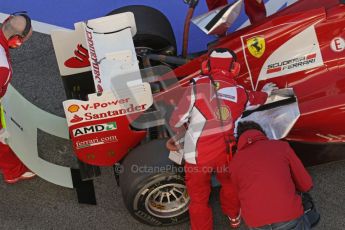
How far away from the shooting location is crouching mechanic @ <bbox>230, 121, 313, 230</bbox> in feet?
9.20

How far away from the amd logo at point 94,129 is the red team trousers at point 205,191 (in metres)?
0.61

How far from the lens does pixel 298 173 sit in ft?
9.68

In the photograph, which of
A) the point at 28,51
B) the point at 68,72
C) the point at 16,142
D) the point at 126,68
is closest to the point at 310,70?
the point at 126,68

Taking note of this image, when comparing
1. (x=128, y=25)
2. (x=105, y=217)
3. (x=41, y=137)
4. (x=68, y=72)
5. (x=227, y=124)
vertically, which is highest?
(x=128, y=25)

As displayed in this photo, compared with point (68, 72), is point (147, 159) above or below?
below

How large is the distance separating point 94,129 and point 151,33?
104 centimetres

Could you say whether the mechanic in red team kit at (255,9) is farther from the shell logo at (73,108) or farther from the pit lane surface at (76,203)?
the shell logo at (73,108)

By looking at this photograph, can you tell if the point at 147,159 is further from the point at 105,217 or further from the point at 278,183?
the point at 278,183

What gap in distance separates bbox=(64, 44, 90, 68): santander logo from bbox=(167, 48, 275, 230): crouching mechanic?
1.02 metres

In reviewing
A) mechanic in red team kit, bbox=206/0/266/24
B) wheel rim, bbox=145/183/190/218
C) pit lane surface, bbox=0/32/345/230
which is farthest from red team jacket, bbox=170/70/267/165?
mechanic in red team kit, bbox=206/0/266/24

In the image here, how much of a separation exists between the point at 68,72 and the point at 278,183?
6.53ft

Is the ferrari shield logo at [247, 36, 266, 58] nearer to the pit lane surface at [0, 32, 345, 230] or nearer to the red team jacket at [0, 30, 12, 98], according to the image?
the pit lane surface at [0, 32, 345, 230]

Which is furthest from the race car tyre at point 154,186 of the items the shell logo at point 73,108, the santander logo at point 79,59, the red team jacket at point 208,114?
the santander logo at point 79,59

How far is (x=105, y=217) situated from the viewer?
389 cm
